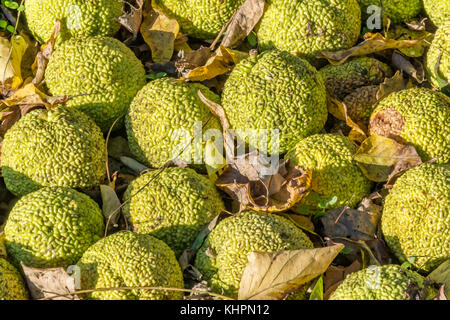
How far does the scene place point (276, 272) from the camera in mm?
2328

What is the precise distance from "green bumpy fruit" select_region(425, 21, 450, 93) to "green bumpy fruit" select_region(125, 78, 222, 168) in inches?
44.1

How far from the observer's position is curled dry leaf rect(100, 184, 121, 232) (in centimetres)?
274

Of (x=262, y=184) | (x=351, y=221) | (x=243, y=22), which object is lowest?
(x=351, y=221)

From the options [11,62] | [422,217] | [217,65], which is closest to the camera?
[422,217]

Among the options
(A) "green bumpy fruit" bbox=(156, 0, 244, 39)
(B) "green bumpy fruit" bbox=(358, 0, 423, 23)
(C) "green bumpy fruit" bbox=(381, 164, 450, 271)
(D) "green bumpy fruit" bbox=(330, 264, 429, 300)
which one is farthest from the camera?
(B) "green bumpy fruit" bbox=(358, 0, 423, 23)

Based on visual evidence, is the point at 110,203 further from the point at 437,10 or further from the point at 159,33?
the point at 437,10


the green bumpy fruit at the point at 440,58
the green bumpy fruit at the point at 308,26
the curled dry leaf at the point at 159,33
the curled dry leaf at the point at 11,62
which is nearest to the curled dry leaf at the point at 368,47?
the green bumpy fruit at the point at 308,26

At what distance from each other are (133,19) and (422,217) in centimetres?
181

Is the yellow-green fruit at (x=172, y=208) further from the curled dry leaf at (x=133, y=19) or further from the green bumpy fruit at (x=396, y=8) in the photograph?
the green bumpy fruit at (x=396, y=8)

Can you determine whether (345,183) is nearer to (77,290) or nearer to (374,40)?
(374,40)

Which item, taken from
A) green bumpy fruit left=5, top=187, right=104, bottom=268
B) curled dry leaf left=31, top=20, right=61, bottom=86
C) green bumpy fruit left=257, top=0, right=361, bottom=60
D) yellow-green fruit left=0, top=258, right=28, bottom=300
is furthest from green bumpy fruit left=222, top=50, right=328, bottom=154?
yellow-green fruit left=0, top=258, right=28, bottom=300

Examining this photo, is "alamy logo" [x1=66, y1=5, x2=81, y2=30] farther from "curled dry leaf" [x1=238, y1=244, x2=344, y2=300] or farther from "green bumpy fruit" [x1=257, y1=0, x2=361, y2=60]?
"curled dry leaf" [x1=238, y1=244, x2=344, y2=300]

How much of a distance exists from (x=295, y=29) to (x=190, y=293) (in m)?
1.42

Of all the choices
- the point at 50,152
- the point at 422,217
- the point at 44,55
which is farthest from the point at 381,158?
the point at 44,55
